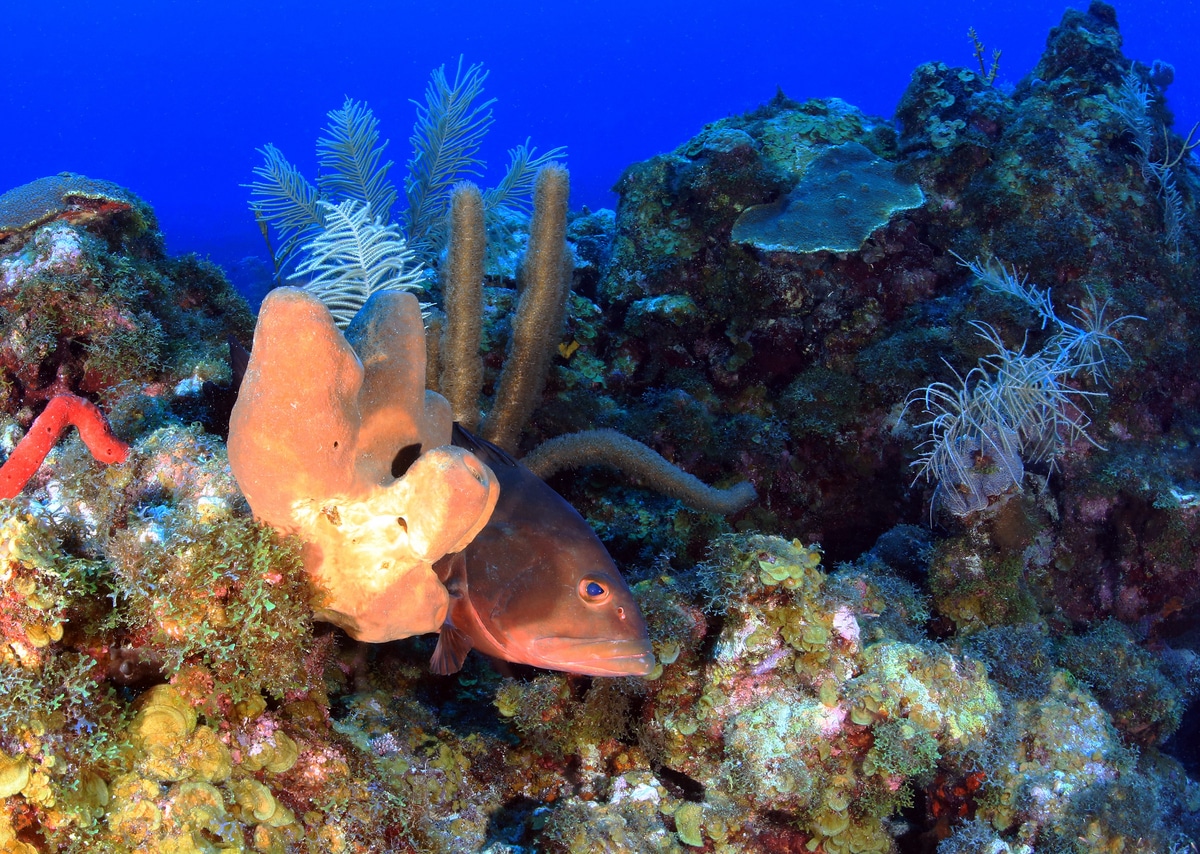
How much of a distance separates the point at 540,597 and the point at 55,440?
1.72m

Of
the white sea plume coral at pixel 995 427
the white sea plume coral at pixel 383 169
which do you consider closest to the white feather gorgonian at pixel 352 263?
the white sea plume coral at pixel 383 169

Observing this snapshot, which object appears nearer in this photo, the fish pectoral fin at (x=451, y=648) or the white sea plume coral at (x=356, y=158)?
the fish pectoral fin at (x=451, y=648)

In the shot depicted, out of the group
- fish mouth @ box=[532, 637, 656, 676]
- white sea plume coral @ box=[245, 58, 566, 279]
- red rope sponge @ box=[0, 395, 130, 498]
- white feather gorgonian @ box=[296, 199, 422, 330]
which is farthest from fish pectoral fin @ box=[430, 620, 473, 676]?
white sea plume coral @ box=[245, 58, 566, 279]

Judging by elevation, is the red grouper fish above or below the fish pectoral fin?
above

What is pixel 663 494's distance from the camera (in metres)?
4.58

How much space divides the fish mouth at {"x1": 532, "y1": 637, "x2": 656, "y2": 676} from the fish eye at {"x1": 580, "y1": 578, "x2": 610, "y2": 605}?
132 millimetres

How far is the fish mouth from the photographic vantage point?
214 centimetres

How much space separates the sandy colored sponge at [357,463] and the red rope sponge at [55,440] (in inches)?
25.4

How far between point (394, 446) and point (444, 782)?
1.26m

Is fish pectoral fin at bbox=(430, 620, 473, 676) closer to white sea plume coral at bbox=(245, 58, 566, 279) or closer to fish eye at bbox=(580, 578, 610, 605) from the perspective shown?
fish eye at bbox=(580, 578, 610, 605)

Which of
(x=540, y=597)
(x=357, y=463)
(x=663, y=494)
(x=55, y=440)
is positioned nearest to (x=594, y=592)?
(x=540, y=597)

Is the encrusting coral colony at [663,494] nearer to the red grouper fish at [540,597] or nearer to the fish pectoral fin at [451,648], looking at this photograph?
the red grouper fish at [540,597]

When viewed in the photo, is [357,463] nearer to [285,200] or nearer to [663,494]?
[663,494]

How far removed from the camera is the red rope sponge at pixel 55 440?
2.01 meters
